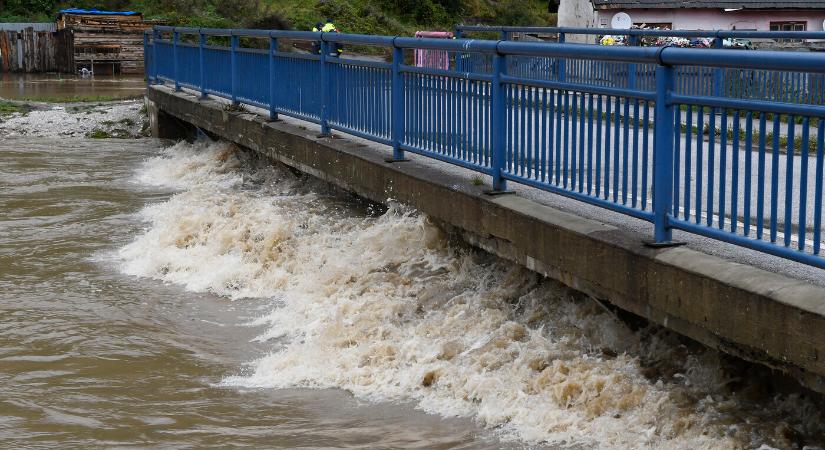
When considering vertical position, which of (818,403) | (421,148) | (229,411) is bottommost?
(229,411)

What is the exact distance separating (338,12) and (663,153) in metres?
40.2

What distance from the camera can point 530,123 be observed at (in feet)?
24.1

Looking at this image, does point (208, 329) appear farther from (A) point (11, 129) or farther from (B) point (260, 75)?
(A) point (11, 129)

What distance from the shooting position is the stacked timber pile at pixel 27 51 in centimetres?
3950

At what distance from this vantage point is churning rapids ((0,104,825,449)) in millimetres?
6008

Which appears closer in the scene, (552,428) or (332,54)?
(552,428)

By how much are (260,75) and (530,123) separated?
7166 mm

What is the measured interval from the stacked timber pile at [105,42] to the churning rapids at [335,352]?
2938cm

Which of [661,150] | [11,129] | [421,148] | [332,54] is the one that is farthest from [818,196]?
[11,129]

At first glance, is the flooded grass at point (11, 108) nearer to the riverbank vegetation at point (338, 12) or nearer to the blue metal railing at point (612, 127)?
the blue metal railing at point (612, 127)

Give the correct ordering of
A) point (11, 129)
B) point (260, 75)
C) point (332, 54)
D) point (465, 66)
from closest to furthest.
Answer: point (465, 66)
point (332, 54)
point (260, 75)
point (11, 129)

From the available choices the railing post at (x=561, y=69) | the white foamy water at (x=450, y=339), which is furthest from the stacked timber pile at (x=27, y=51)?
the railing post at (x=561, y=69)

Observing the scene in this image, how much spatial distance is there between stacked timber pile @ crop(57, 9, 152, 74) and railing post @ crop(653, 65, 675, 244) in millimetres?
36024

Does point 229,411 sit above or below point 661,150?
below
